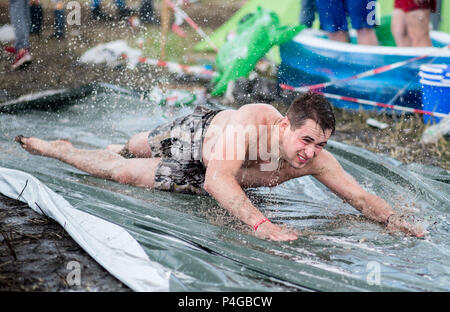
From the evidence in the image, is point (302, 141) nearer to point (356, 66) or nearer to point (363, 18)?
point (356, 66)

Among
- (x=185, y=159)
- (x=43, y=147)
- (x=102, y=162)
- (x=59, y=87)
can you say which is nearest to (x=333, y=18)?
(x=59, y=87)

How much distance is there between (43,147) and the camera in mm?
3891

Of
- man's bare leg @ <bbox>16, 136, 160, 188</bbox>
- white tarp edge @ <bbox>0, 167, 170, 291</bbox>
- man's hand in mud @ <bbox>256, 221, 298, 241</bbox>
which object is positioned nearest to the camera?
white tarp edge @ <bbox>0, 167, 170, 291</bbox>

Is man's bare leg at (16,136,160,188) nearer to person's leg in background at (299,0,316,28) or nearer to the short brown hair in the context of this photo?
the short brown hair

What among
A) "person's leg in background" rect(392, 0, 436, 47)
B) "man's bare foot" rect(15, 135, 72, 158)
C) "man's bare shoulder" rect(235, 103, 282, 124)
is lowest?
"man's bare foot" rect(15, 135, 72, 158)

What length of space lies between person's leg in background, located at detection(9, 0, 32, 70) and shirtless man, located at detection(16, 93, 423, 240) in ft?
10.5

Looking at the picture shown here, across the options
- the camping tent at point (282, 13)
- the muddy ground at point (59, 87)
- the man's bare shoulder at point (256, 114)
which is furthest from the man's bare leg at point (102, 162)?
the camping tent at point (282, 13)

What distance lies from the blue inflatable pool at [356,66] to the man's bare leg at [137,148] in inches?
110

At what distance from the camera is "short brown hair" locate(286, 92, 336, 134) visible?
286 cm

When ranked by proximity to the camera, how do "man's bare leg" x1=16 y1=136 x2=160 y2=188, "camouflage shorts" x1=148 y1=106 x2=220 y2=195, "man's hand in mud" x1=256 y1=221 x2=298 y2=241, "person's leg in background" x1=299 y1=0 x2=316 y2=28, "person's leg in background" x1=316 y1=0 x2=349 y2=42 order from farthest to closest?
"person's leg in background" x1=299 y1=0 x2=316 y2=28, "person's leg in background" x1=316 y1=0 x2=349 y2=42, "man's bare leg" x1=16 y1=136 x2=160 y2=188, "camouflage shorts" x1=148 y1=106 x2=220 y2=195, "man's hand in mud" x1=256 y1=221 x2=298 y2=241

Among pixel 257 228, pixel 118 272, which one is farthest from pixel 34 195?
pixel 257 228

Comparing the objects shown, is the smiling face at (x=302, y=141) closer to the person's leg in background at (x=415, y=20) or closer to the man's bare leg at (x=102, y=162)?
the man's bare leg at (x=102, y=162)

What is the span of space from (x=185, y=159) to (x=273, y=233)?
940mm

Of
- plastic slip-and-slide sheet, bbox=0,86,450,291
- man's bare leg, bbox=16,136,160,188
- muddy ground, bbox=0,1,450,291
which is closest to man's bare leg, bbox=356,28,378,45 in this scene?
muddy ground, bbox=0,1,450,291
